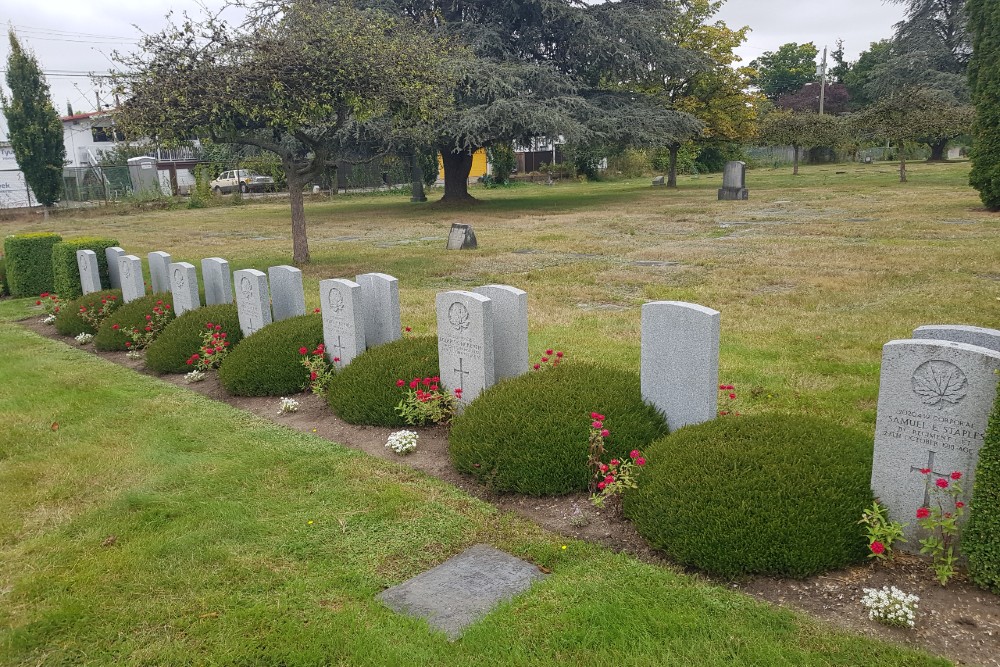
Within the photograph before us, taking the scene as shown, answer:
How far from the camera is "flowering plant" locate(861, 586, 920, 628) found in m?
2.97

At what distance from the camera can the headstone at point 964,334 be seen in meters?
3.54

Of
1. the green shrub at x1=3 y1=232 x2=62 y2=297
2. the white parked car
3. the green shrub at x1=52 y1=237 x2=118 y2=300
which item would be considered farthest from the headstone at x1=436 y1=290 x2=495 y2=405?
the white parked car

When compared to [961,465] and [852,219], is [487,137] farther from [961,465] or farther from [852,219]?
[961,465]

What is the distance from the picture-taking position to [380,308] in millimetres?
6527

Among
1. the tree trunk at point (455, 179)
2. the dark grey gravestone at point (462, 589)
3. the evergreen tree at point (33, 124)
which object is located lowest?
the dark grey gravestone at point (462, 589)

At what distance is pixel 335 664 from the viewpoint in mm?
2945

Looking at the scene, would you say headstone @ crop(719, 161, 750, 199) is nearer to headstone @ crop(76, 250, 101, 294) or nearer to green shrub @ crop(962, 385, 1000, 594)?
headstone @ crop(76, 250, 101, 294)

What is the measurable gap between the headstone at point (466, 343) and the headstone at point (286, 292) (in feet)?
8.60

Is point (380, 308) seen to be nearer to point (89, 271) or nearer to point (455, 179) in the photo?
point (89, 271)

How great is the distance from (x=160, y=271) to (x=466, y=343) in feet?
18.6

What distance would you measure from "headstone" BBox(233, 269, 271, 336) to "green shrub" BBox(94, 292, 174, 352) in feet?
4.99

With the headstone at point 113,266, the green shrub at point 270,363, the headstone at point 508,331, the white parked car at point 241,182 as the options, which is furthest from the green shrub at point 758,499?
the white parked car at point 241,182

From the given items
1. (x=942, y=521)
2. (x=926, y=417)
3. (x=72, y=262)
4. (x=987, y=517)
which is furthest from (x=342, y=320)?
(x=72, y=262)

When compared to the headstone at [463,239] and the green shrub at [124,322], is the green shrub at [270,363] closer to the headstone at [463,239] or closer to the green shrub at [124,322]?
the green shrub at [124,322]
